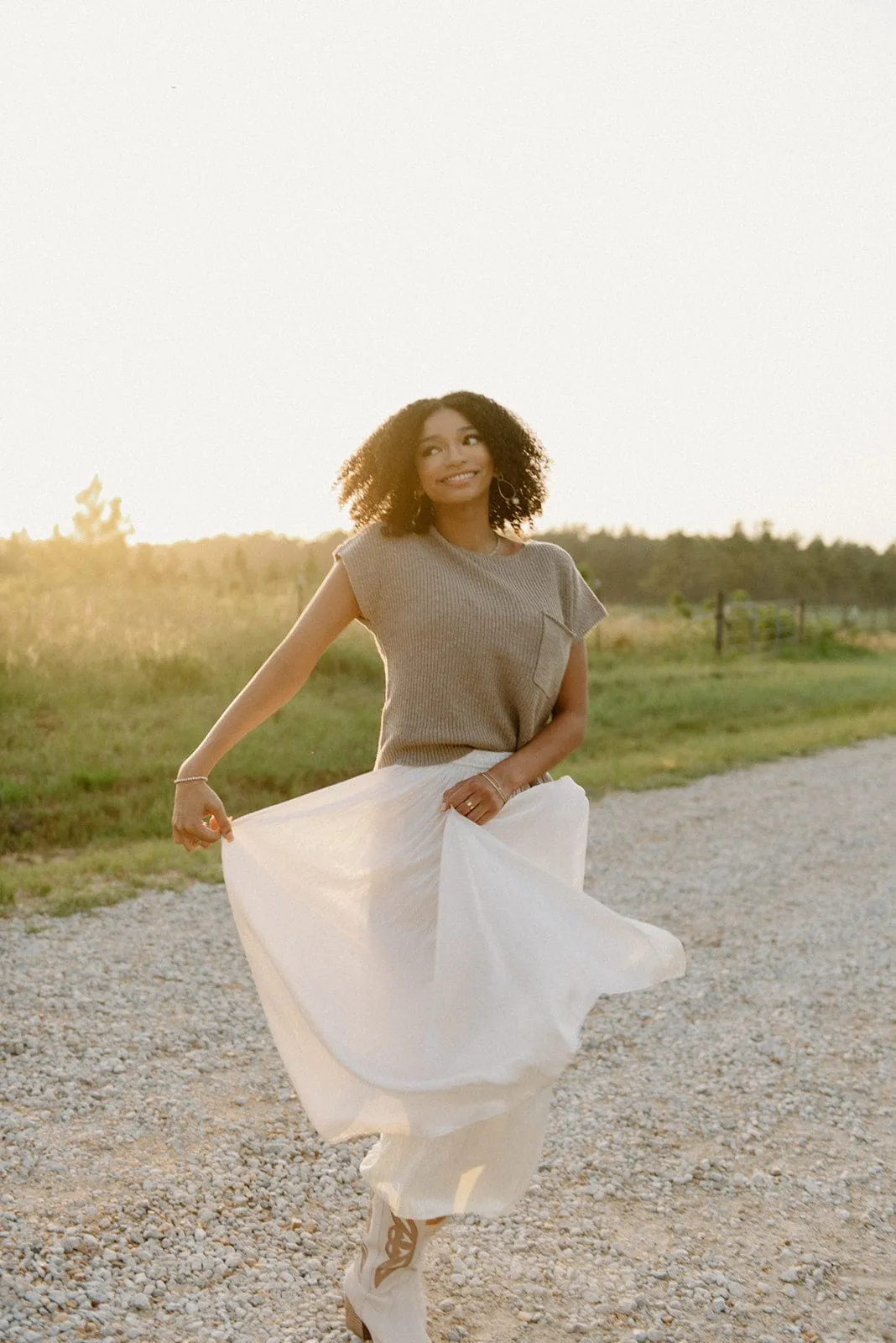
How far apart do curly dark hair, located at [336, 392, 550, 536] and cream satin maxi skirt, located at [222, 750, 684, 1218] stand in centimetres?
59

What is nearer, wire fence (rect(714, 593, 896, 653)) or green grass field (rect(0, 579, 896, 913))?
green grass field (rect(0, 579, 896, 913))

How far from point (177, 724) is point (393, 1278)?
8728mm

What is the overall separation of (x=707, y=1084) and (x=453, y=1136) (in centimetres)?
238

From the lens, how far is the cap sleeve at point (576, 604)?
280 cm

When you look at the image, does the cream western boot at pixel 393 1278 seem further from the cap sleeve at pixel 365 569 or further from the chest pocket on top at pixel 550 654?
the cap sleeve at pixel 365 569

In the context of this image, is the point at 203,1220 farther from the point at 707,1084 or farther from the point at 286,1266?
the point at 707,1084

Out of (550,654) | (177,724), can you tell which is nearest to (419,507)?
(550,654)

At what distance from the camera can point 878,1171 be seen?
3.88 metres

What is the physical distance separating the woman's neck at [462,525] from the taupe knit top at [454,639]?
5 cm

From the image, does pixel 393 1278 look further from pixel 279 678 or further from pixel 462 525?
pixel 462 525

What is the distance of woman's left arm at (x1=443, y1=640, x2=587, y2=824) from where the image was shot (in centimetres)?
259

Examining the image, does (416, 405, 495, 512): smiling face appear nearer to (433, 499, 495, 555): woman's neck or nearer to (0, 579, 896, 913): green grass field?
(433, 499, 495, 555): woman's neck

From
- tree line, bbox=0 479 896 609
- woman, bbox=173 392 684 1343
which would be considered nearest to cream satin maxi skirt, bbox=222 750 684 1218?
woman, bbox=173 392 684 1343

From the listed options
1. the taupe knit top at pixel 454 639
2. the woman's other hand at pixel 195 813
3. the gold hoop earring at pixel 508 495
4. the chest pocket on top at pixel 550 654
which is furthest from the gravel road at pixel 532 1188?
the gold hoop earring at pixel 508 495
